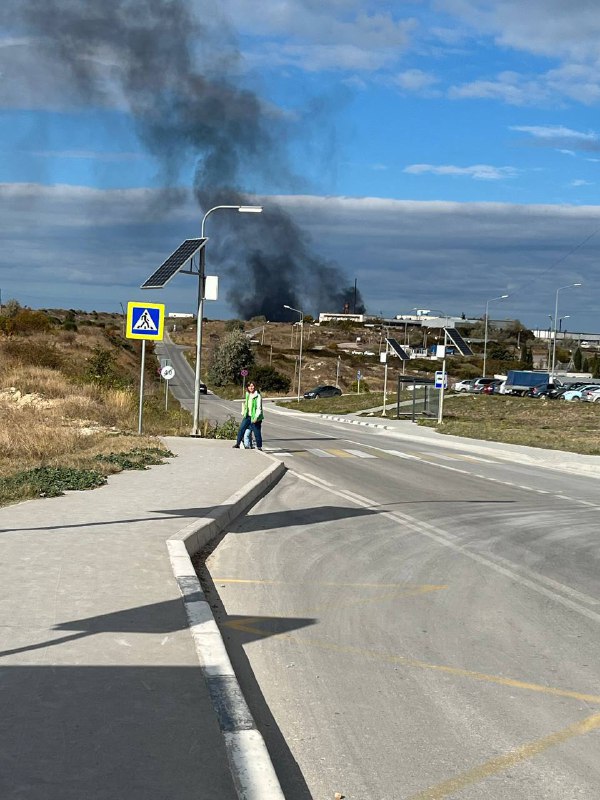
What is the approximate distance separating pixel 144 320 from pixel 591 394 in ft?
167

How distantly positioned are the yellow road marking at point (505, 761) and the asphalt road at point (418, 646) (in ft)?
0.03

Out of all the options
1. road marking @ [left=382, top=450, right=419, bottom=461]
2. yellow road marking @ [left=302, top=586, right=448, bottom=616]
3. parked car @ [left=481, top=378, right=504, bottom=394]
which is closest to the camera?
yellow road marking @ [left=302, top=586, right=448, bottom=616]

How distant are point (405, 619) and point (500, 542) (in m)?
4.35

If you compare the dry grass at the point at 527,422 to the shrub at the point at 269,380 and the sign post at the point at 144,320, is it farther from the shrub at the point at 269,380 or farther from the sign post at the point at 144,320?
the shrub at the point at 269,380

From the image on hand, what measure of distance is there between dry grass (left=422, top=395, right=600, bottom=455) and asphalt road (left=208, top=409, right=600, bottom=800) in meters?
19.4

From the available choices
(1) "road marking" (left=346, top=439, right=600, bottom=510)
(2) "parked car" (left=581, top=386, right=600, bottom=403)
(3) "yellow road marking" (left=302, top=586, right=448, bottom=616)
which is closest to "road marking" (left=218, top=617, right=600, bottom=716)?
(3) "yellow road marking" (left=302, top=586, right=448, bottom=616)

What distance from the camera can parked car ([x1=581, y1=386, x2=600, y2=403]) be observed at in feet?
227

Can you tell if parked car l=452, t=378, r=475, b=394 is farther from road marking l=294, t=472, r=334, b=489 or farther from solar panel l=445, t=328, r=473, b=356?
road marking l=294, t=472, r=334, b=489

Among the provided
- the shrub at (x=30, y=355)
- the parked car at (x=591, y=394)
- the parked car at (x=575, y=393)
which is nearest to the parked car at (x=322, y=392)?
the parked car at (x=575, y=393)

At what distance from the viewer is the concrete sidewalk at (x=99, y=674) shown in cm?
403

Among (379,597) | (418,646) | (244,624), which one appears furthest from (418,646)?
(379,597)

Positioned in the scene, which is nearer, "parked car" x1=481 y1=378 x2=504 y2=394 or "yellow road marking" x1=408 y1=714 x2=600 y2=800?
"yellow road marking" x1=408 y1=714 x2=600 y2=800

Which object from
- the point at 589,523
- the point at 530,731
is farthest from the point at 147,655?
the point at 589,523

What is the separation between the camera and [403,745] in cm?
484
